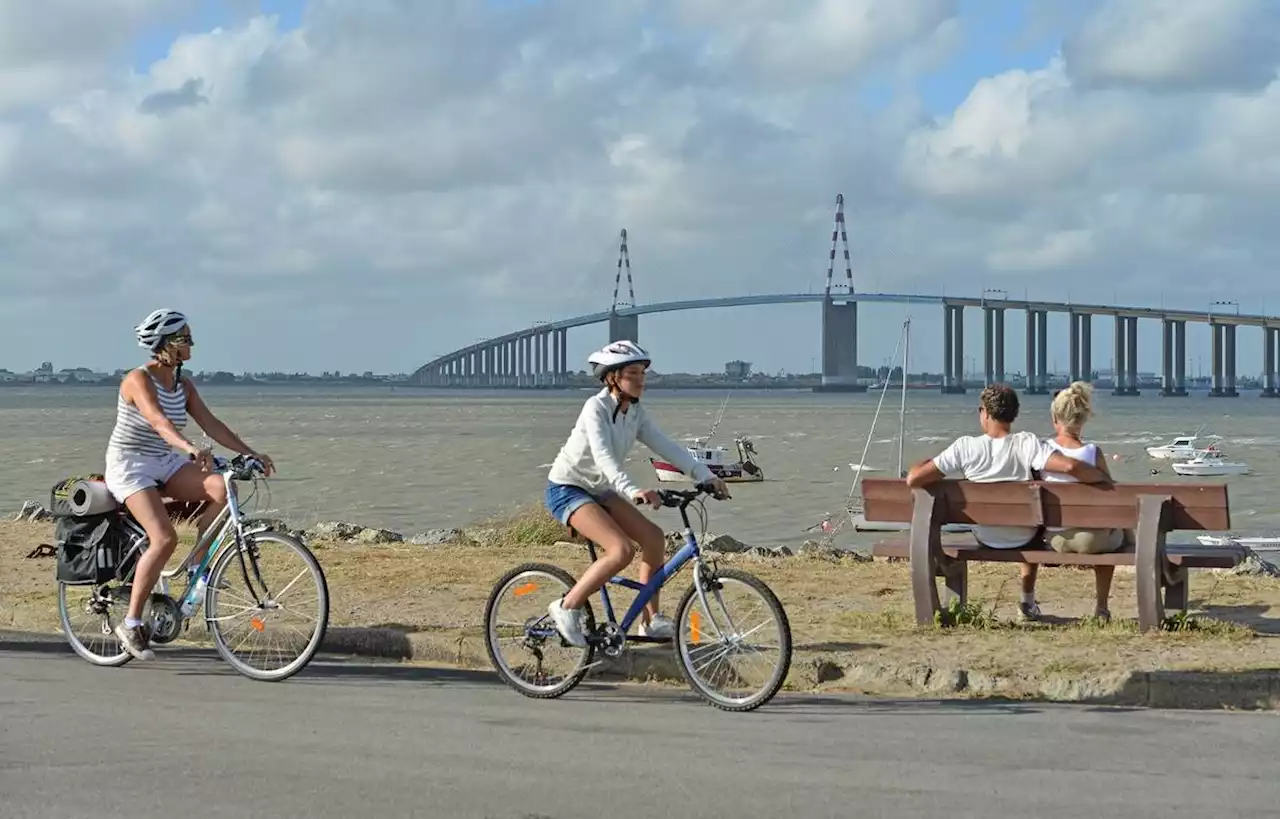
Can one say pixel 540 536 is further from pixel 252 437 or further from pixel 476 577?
pixel 252 437

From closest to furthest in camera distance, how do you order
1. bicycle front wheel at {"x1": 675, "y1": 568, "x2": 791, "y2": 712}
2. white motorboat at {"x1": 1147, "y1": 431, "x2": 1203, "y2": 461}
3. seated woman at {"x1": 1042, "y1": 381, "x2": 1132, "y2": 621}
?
bicycle front wheel at {"x1": 675, "y1": 568, "x2": 791, "y2": 712}, seated woman at {"x1": 1042, "y1": 381, "x2": 1132, "y2": 621}, white motorboat at {"x1": 1147, "y1": 431, "x2": 1203, "y2": 461}

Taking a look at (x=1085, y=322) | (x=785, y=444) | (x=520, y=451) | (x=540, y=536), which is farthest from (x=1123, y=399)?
(x=540, y=536)

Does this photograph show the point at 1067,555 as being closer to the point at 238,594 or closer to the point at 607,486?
the point at 607,486

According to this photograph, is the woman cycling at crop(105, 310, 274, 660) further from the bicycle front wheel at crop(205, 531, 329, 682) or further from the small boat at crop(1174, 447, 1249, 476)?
the small boat at crop(1174, 447, 1249, 476)

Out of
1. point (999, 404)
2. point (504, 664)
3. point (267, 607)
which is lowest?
point (504, 664)

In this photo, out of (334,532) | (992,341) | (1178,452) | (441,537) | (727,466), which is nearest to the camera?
(334,532)

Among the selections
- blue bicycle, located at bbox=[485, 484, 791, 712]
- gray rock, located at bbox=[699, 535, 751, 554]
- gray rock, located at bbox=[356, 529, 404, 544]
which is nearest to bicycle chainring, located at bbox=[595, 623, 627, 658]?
blue bicycle, located at bbox=[485, 484, 791, 712]

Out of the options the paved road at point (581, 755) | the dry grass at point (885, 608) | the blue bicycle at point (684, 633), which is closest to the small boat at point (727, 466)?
the dry grass at point (885, 608)

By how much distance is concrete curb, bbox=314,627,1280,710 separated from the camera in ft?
22.7

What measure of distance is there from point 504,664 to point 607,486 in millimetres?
875

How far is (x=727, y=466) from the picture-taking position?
54594mm

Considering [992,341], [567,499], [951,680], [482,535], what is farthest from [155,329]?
[992,341]

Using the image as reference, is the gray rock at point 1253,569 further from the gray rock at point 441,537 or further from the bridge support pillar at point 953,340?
the bridge support pillar at point 953,340

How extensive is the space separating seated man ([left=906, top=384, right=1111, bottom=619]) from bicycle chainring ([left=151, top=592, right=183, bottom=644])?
3.51 metres
